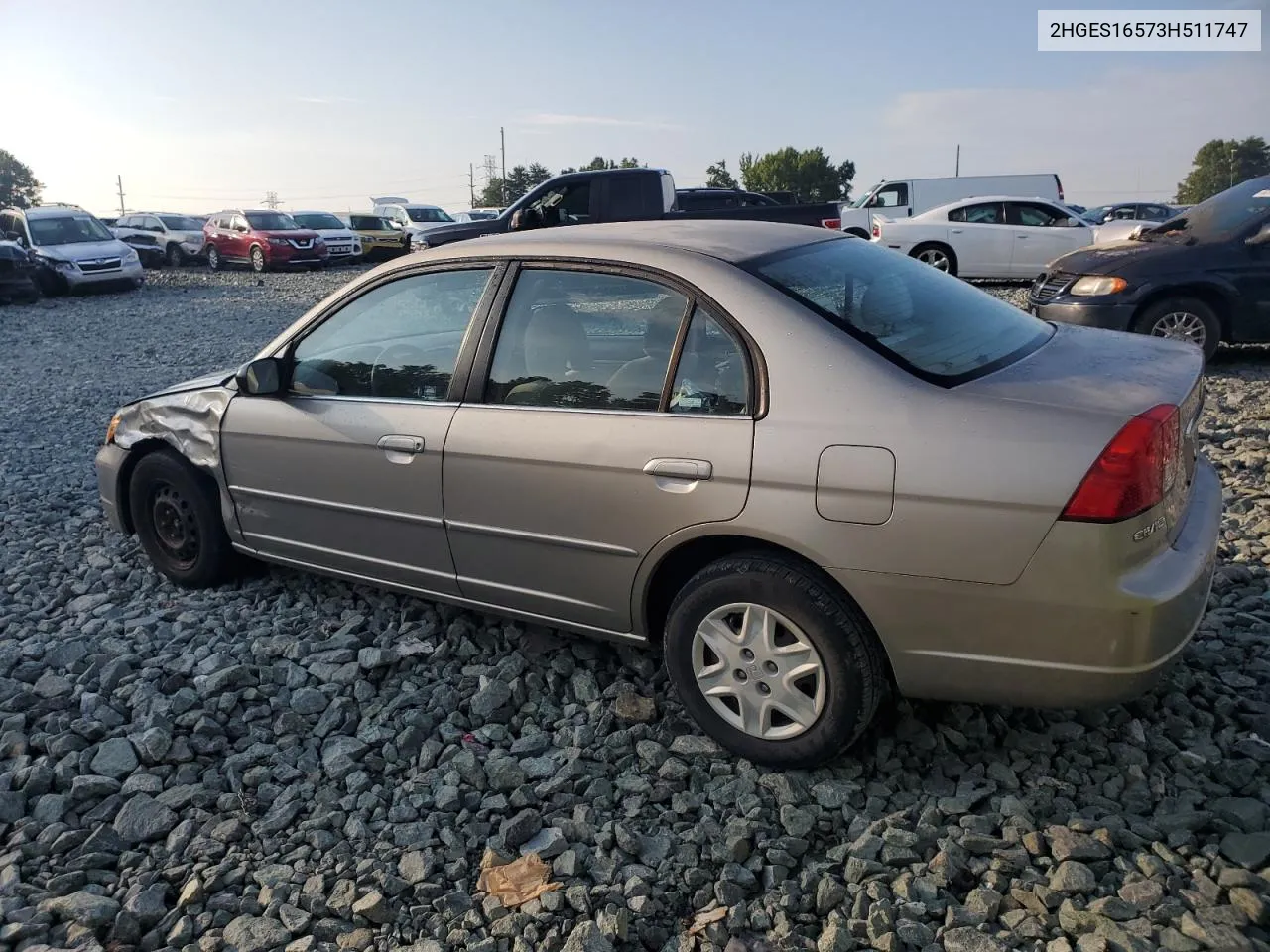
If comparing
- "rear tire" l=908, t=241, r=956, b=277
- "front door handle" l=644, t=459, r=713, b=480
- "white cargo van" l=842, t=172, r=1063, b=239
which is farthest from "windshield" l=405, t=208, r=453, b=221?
"front door handle" l=644, t=459, r=713, b=480

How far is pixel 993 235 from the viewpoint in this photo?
15.9 m

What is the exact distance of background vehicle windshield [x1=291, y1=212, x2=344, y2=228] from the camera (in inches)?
1045

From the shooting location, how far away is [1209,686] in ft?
10.6

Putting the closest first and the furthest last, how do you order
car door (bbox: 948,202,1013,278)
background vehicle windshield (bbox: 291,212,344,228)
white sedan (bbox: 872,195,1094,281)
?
Answer: white sedan (bbox: 872,195,1094,281) → car door (bbox: 948,202,1013,278) → background vehicle windshield (bbox: 291,212,344,228)

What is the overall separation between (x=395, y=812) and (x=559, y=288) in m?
1.79

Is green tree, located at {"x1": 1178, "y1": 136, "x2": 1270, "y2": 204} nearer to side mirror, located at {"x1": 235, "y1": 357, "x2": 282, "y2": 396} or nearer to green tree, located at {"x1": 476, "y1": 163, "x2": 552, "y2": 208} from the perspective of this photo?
green tree, located at {"x1": 476, "y1": 163, "x2": 552, "y2": 208}

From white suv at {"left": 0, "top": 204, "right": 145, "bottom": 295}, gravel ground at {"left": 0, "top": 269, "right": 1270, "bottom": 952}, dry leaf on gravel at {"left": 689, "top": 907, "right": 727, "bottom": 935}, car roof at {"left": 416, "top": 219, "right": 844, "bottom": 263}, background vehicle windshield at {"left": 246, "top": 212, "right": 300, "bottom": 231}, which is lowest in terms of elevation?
dry leaf on gravel at {"left": 689, "top": 907, "right": 727, "bottom": 935}

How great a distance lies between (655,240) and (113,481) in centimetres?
311

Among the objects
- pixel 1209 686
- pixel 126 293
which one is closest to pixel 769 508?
pixel 1209 686

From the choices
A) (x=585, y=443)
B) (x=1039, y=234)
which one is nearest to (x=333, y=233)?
(x=1039, y=234)

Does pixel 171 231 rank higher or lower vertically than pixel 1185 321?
higher

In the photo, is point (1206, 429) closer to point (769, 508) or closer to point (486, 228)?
point (769, 508)

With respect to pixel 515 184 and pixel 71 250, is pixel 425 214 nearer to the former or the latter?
pixel 71 250

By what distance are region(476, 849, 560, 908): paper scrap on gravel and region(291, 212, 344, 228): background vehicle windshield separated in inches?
1036
